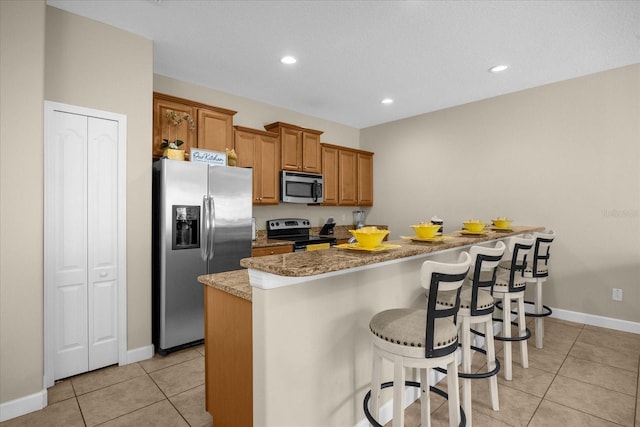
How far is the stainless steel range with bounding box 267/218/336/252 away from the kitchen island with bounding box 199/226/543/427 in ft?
8.43

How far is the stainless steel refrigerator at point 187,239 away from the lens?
289 centimetres

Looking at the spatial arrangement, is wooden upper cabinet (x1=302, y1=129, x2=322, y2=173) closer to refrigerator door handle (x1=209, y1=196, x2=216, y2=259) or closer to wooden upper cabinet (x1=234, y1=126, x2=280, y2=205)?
wooden upper cabinet (x1=234, y1=126, x2=280, y2=205)

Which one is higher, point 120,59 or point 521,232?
point 120,59

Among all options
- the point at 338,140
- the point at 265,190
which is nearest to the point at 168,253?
the point at 265,190

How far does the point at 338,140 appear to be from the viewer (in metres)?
5.82

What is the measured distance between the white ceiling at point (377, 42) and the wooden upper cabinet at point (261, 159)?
0.59 m

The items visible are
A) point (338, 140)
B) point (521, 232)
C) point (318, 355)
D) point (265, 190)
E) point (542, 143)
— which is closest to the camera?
point (318, 355)

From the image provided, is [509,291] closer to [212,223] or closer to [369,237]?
[369,237]

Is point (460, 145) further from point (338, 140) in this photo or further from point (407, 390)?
point (407, 390)

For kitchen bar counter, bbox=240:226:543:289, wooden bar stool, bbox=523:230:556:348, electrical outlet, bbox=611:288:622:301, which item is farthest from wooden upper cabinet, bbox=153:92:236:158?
electrical outlet, bbox=611:288:622:301

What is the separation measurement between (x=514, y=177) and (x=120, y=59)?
183 inches

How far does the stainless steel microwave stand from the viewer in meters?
4.52

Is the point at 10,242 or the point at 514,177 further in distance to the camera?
the point at 514,177

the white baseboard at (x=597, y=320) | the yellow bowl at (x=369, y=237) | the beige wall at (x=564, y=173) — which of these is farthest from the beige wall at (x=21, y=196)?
the white baseboard at (x=597, y=320)
